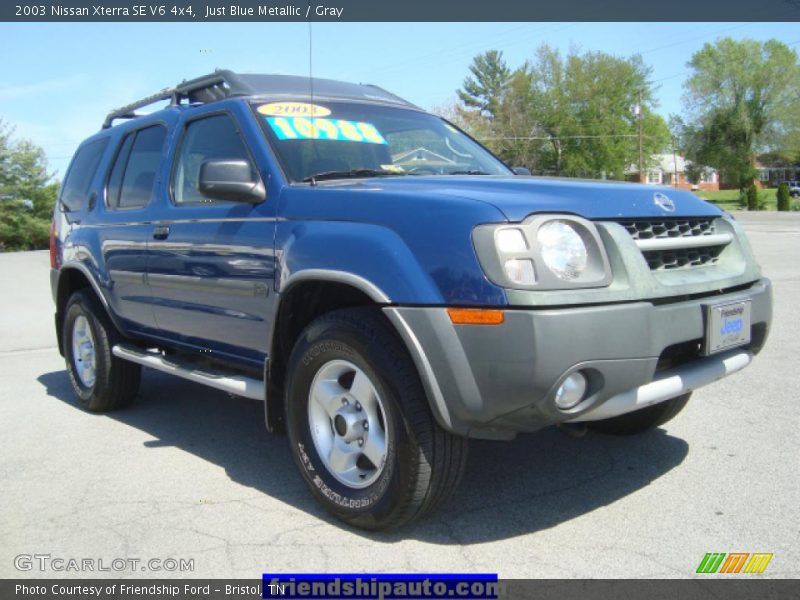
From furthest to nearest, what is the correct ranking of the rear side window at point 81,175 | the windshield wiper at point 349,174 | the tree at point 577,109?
the tree at point 577,109 < the rear side window at point 81,175 < the windshield wiper at point 349,174

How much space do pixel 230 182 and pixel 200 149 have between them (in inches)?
39.3

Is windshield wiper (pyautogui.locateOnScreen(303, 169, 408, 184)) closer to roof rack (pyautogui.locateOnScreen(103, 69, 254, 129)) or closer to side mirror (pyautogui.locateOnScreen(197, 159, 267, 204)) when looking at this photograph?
side mirror (pyautogui.locateOnScreen(197, 159, 267, 204))

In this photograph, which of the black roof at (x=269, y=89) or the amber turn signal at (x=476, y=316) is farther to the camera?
the black roof at (x=269, y=89)

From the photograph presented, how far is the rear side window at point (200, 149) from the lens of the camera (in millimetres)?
4207

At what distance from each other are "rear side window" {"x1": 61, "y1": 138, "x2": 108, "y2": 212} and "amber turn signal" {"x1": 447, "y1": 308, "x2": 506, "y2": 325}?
12.9 feet

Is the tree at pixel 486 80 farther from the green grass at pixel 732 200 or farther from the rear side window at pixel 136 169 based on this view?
the rear side window at pixel 136 169

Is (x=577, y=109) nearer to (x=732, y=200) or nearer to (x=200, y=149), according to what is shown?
(x=732, y=200)

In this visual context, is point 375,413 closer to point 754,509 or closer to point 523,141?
point 754,509

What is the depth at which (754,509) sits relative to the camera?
337 cm

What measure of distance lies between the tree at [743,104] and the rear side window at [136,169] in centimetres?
6033

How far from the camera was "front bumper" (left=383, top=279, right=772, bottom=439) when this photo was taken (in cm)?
274

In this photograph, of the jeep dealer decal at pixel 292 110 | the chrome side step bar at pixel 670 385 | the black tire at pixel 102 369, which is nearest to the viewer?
the chrome side step bar at pixel 670 385

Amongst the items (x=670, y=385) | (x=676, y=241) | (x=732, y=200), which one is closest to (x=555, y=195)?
(x=676, y=241)
